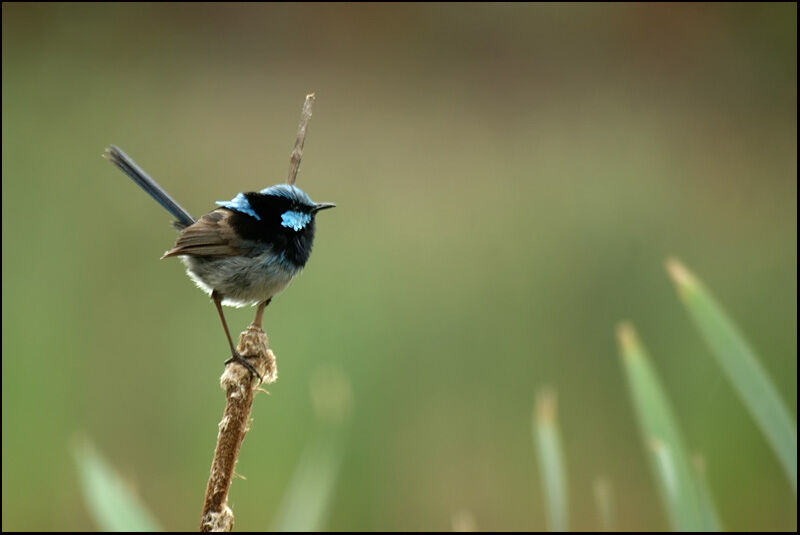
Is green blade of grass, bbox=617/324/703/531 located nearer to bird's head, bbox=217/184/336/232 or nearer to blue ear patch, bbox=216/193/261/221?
bird's head, bbox=217/184/336/232

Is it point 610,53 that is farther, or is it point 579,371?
point 610,53

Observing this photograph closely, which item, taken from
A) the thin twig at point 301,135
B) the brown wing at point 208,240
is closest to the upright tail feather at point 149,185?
the brown wing at point 208,240

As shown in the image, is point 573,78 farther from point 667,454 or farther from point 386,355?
point 667,454

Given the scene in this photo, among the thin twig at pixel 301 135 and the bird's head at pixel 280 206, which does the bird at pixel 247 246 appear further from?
the thin twig at pixel 301 135

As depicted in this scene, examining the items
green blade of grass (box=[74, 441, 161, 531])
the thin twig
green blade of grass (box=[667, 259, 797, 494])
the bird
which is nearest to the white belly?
the bird

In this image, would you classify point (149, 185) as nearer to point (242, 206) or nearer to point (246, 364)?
point (242, 206)

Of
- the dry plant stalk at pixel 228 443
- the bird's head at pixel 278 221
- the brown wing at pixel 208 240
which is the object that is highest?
the bird's head at pixel 278 221

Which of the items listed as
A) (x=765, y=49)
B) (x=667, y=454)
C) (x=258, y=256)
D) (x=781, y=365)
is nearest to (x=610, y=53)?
(x=765, y=49)
